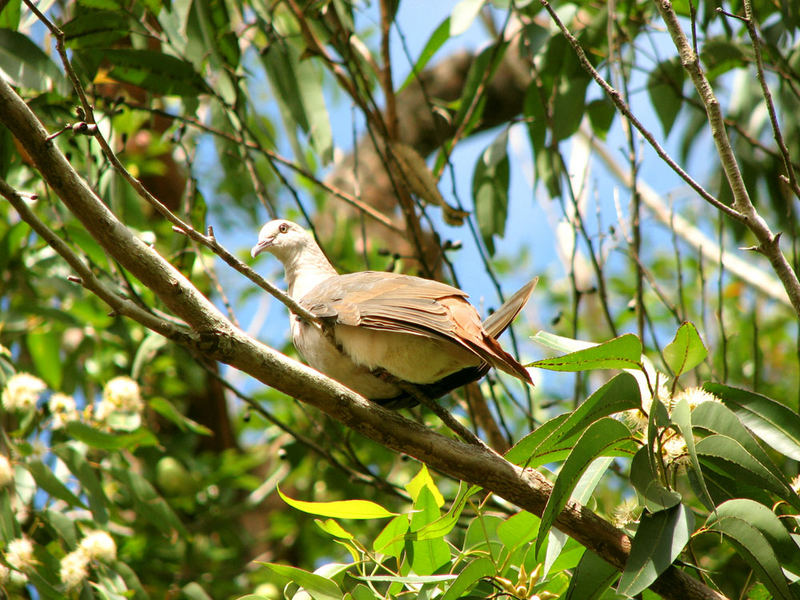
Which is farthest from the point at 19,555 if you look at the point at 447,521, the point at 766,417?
the point at 766,417

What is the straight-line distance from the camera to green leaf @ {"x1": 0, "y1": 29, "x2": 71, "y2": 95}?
2.74 meters

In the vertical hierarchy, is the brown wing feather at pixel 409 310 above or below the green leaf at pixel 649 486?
above

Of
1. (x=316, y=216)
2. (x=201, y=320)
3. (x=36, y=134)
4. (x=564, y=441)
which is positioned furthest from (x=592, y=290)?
(x=316, y=216)

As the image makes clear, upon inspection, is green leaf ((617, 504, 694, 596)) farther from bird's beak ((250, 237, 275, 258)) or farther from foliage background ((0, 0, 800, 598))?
bird's beak ((250, 237, 275, 258))

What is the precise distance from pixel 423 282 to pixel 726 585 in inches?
79.9

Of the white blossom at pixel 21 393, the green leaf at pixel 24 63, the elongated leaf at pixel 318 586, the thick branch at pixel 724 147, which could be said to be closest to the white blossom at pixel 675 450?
the thick branch at pixel 724 147

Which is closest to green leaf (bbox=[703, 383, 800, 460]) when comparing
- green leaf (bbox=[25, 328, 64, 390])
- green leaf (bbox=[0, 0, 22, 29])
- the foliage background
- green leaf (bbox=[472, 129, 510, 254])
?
the foliage background

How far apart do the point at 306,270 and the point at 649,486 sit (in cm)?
203

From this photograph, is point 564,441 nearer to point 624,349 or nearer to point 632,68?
point 624,349

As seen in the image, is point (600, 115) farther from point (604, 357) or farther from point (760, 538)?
point (760, 538)

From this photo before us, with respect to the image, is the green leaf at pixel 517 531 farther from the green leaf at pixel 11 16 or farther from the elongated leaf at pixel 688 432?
the green leaf at pixel 11 16

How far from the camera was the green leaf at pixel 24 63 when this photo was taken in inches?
108

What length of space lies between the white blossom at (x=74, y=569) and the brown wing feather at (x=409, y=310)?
1260 millimetres

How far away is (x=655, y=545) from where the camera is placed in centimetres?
178
